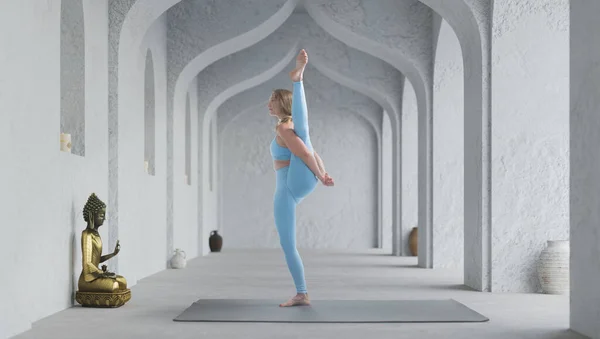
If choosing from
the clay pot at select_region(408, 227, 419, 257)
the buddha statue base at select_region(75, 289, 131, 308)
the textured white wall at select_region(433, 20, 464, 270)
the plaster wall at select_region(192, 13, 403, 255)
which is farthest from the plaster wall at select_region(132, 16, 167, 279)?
the clay pot at select_region(408, 227, 419, 257)

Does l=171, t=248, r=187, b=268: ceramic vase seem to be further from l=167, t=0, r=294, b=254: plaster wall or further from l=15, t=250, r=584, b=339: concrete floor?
l=167, t=0, r=294, b=254: plaster wall

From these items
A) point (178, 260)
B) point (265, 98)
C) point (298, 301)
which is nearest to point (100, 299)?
point (298, 301)

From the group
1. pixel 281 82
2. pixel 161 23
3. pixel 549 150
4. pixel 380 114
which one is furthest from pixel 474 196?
pixel 380 114

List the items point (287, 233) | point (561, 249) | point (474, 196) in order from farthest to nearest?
point (474, 196) < point (561, 249) < point (287, 233)

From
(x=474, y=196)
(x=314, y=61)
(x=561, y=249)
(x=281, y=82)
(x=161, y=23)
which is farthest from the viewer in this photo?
(x=281, y=82)

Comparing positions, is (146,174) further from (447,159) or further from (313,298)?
(447,159)

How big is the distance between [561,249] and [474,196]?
3.53 ft

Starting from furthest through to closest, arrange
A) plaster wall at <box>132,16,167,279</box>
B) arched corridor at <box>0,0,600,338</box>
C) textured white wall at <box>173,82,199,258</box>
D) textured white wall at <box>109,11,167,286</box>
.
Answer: textured white wall at <box>173,82,199,258</box>
plaster wall at <box>132,16,167,279</box>
textured white wall at <box>109,11,167,286</box>
arched corridor at <box>0,0,600,338</box>

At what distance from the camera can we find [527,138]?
8.59 m

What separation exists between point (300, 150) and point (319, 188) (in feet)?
44.5

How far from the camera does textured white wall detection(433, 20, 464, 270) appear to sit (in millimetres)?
12219

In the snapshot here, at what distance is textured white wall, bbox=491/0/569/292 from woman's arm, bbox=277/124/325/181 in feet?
8.68
